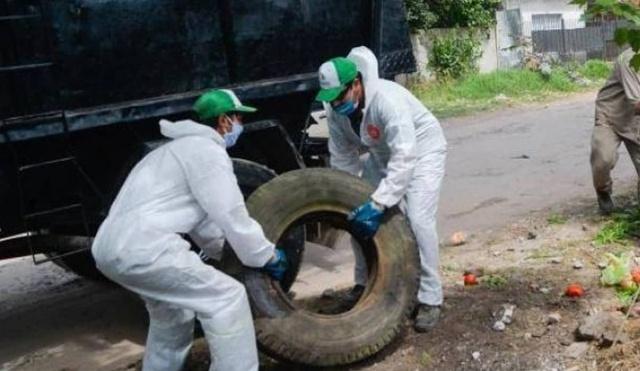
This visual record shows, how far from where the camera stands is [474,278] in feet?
17.6

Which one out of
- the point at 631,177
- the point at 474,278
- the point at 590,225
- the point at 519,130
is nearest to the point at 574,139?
the point at 519,130

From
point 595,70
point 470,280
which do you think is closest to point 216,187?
point 470,280

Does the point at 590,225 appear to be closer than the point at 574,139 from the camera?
Yes

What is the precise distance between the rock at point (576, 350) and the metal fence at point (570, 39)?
20.7 metres

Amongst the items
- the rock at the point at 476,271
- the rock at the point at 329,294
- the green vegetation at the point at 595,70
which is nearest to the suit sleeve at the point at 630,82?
the rock at the point at 476,271

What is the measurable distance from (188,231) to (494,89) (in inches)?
645

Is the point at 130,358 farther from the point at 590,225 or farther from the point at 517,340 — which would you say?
the point at 590,225

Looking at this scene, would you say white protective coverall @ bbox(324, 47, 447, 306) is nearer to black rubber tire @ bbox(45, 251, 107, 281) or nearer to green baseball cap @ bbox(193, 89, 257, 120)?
green baseball cap @ bbox(193, 89, 257, 120)

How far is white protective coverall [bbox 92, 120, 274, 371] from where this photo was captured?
3.62 m

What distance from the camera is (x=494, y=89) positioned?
19250mm

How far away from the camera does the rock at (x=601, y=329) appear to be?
13.3 feet

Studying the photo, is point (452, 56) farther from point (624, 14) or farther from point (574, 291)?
point (624, 14)

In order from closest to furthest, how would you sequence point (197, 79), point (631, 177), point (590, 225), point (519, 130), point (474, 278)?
point (197, 79), point (474, 278), point (590, 225), point (631, 177), point (519, 130)

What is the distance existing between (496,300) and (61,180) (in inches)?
108
